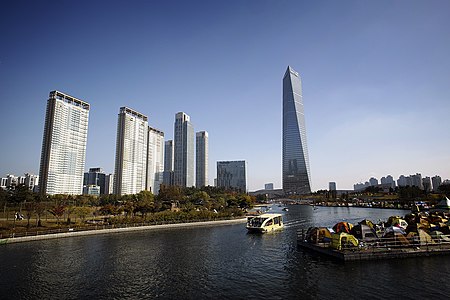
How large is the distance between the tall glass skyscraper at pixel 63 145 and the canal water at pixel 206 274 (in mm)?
124605

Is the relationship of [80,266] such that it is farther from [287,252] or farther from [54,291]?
[287,252]

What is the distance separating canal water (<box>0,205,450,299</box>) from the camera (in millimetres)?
24203

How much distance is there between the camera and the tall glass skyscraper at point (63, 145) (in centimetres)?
15262

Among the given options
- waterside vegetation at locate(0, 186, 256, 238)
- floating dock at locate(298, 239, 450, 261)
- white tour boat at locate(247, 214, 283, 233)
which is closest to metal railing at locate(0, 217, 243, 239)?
waterside vegetation at locate(0, 186, 256, 238)

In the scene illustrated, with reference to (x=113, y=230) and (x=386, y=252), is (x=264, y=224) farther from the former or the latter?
(x=113, y=230)

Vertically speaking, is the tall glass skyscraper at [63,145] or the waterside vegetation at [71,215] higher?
the tall glass skyscraper at [63,145]

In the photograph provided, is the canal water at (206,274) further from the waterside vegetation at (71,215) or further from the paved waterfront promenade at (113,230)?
the waterside vegetation at (71,215)

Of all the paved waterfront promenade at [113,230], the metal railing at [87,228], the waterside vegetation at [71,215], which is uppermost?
the waterside vegetation at [71,215]

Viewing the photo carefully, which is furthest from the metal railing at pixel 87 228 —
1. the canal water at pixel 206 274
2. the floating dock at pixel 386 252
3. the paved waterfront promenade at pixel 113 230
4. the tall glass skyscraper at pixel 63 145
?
the tall glass skyscraper at pixel 63 145

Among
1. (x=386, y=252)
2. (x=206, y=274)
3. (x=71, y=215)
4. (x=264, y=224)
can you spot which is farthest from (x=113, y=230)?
(x=386, y=252)

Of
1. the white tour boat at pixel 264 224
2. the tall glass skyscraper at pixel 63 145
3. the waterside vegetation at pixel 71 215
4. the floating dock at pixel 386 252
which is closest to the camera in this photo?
the floating dock at pixel 386 252

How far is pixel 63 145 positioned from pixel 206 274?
15601 cm

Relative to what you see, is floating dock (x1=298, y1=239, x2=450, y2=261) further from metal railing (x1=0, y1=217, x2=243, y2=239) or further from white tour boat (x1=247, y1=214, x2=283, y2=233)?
metal railing (x1=0, y1=217, x2=243, y2=239)

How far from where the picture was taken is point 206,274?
1181 inches
